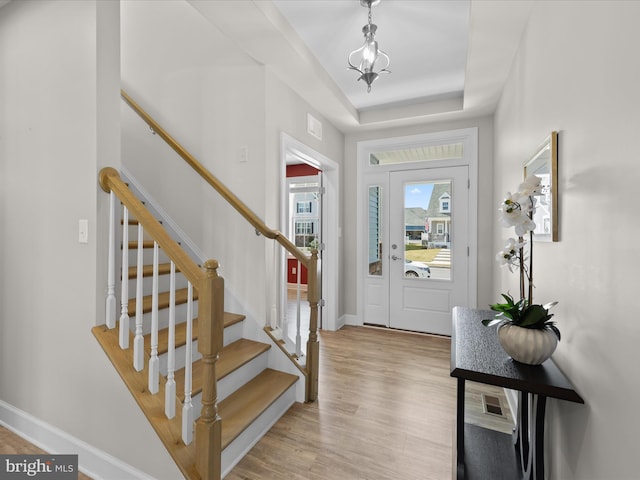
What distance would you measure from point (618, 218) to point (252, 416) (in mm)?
1925

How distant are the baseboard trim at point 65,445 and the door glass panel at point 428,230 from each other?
3.24 metres

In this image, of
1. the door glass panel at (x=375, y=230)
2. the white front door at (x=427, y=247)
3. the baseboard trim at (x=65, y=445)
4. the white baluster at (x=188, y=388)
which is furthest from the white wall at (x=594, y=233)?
the door glass panel at (x=375, y=230)

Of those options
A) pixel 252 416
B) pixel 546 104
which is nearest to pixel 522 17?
pixel 546 104

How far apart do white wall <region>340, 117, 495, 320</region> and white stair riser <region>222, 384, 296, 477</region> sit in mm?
2036

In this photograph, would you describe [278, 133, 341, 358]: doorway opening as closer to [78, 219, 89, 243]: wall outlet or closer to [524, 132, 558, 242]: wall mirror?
[78, 219, 89, 243]: wall outlet

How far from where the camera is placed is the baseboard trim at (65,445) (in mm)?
1525

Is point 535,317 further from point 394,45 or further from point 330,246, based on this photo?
point 330,246

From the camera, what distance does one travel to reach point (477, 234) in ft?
11.5

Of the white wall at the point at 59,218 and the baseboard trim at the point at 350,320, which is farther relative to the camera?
the baseboard trim at the point at 350,320

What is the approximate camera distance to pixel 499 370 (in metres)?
1.17

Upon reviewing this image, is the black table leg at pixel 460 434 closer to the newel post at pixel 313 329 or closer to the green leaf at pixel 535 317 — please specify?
Answer: the green leaf at pixel 535 317

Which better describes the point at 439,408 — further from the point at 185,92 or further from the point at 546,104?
the point at 185,92

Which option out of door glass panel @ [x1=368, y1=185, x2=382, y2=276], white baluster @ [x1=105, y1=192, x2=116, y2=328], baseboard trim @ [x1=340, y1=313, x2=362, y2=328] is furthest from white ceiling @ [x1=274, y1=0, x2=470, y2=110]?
baseboard trim @ [x1=340, y1=313, x2=362, y2=328]

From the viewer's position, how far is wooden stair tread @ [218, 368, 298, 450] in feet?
5.69
